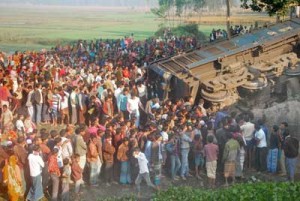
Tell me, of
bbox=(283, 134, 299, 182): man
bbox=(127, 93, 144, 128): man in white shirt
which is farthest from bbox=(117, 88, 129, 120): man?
bbox=(283, 134, 299, 182): man

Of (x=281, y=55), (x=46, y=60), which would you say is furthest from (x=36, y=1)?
(x=281, y=55)

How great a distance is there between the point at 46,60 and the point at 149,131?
11.6m

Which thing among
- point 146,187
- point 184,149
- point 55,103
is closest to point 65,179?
point 146,187

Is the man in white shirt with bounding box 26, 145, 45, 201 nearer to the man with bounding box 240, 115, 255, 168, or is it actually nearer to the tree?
the man with bounding box 240, 115, 255, 168

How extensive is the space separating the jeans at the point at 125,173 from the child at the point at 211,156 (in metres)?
1.74

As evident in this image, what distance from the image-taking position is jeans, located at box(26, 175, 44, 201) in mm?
9445

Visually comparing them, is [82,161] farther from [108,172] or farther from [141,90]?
[141,90]

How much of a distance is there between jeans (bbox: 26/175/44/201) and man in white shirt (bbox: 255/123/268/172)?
4982mm

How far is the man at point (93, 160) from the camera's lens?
10363 mm

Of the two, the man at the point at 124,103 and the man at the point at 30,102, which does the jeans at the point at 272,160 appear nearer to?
the man at the point at 124,103

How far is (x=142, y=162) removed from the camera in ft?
33.7

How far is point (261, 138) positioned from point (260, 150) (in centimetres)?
31

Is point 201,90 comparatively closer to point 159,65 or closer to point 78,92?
point 159,65

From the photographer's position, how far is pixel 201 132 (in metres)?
11.2
